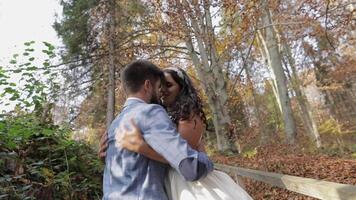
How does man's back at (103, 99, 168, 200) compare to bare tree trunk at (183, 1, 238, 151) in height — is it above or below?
below

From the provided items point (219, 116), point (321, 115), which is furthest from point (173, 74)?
point (321, 115)

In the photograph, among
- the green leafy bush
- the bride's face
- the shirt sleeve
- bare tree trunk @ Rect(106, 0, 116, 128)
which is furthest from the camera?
bare tree trunk @ Rect(106, 0, 116, 128)

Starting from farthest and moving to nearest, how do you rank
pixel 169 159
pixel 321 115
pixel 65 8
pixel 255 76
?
pixel 321 115, pixel 255 76, pixel 65 8, pixel 169 159

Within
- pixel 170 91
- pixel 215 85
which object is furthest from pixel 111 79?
pixel 170 91

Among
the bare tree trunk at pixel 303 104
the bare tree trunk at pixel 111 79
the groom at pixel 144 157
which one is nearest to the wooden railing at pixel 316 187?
the groom at pixel 144 157

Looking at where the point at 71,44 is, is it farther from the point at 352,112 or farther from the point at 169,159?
the point at 352,112

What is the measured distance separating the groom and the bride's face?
0.28 meters

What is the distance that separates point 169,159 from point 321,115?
133ft

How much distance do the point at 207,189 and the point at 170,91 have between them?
0.77 m

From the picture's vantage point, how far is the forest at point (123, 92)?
4.14m

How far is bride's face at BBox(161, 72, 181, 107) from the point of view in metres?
1.97

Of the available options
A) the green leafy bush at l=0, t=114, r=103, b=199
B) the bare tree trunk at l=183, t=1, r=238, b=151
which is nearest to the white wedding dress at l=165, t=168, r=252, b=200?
the green leafy bush at l=0, t=114, r=103, b=199

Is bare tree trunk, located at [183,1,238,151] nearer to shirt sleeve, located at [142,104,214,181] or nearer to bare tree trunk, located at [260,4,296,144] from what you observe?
bare tree trunk, located at [260,4,296,144]

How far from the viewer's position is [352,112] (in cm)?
3231
